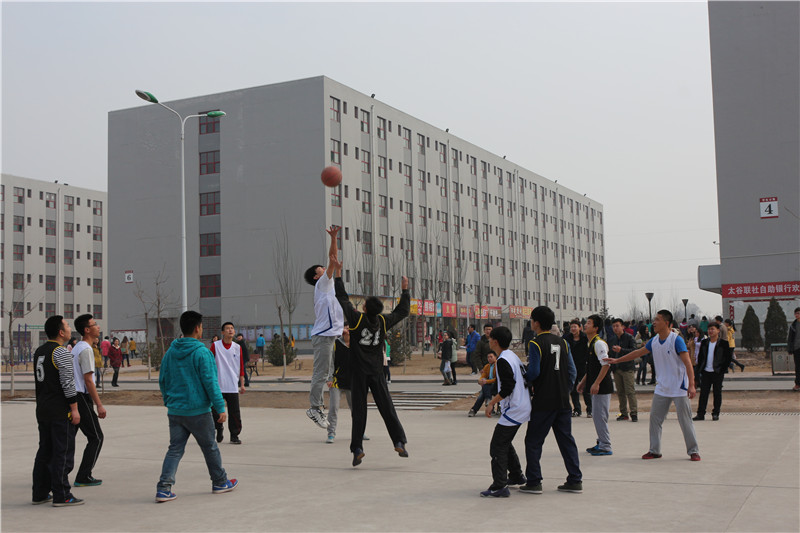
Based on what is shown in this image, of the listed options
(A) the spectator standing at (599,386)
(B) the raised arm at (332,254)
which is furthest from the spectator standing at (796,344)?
(B) the raised arm at (332,254)

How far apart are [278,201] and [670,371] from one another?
56374mm

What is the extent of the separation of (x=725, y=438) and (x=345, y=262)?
172ft

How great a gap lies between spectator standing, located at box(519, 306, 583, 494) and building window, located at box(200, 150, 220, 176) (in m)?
62.5

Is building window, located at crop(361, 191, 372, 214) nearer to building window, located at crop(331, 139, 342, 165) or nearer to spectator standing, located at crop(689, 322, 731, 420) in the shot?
building window, located at crop(331, 139, 342, 165)

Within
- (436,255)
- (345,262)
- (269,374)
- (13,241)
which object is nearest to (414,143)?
(436,255)

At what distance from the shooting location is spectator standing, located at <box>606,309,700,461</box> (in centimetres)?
983

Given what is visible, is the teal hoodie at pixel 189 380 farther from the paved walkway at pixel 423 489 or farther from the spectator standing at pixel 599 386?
the spectator standing at pixel 599 386

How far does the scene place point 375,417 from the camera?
634 inches

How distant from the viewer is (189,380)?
769 cm

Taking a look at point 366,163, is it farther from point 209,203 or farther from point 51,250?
point 51,250

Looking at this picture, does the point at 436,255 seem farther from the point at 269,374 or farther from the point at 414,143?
the point at 269,374

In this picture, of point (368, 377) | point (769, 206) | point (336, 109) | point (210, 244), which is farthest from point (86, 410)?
point (210, 244)

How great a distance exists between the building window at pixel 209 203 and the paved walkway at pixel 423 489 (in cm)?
5622

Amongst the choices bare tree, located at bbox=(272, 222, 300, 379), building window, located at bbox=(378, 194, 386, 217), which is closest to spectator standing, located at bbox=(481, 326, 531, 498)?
bare tree, located at bbox=(272, 222, 300, 379)
